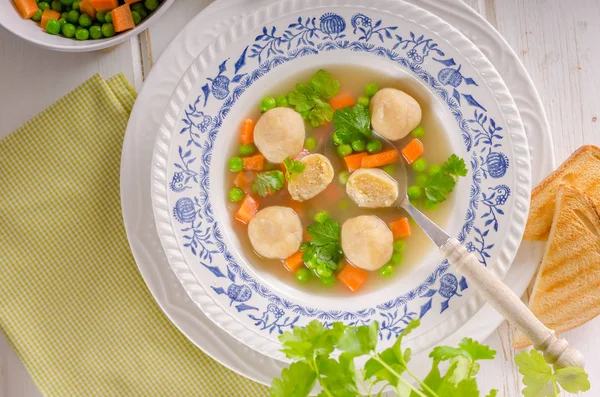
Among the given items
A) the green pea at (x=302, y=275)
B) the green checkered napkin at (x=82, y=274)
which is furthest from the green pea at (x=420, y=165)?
the green checkered napkin at (x=82, y=274)

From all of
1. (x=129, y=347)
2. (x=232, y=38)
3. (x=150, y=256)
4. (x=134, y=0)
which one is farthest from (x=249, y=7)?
(x=129, y=347)

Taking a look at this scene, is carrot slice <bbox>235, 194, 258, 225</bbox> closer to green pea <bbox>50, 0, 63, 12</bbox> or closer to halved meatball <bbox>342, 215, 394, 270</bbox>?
halved meatball <bbox>342, 215, 394, 270</bbox>

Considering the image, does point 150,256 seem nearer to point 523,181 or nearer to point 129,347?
point 129,347

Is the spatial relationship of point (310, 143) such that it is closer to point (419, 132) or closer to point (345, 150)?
point (345, 150)

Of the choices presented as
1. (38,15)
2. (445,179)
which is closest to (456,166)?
(445,179)

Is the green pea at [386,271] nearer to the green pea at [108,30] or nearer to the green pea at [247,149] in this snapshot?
the green pea at [247,149]

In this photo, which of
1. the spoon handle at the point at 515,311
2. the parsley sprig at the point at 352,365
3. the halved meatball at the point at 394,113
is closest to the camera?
the parsley sprig at the point at 352,365
